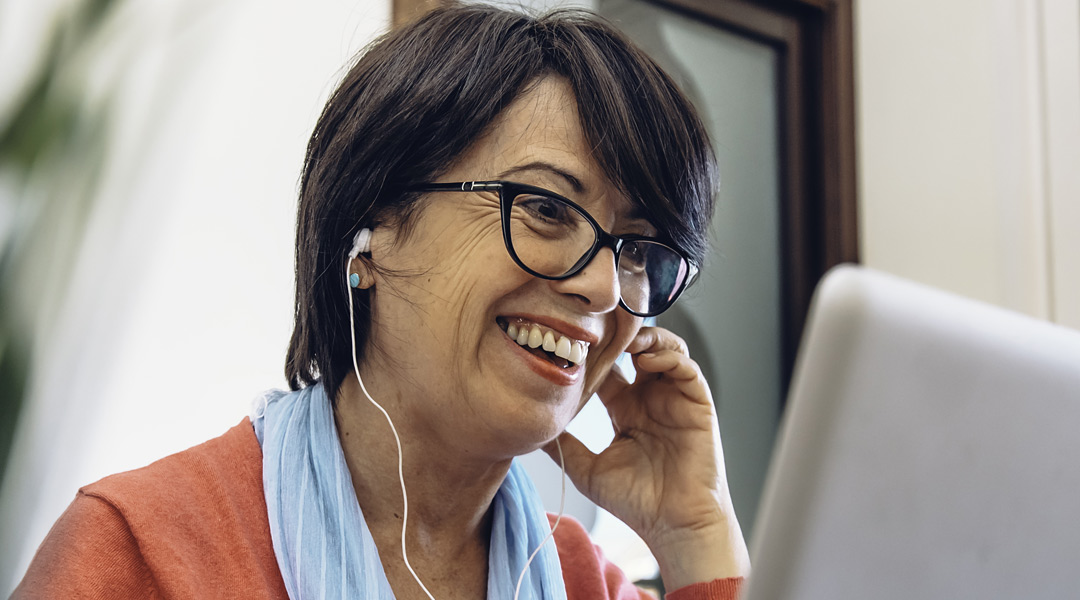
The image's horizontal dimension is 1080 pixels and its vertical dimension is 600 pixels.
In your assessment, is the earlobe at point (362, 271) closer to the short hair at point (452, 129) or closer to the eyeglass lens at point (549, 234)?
the short hair at point (452, 129)

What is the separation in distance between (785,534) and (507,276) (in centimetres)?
69

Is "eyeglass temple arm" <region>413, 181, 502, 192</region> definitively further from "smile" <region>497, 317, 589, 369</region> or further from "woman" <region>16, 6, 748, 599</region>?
"smile" <region>497, 317, 589, 369</region>

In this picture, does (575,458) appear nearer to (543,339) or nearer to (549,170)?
(543,339)

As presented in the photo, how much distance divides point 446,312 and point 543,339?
0.12m

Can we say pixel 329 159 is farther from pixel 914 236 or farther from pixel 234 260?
pixel 914 236

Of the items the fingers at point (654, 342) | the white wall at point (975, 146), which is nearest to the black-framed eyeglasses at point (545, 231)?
the fingers at point (654, 342)

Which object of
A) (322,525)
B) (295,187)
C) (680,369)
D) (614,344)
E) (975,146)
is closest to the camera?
(322,525)

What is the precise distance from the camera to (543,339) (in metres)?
1.10

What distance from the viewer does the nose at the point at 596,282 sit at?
3.57 feet

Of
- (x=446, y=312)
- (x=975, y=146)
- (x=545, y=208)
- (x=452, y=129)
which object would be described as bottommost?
(x=446, y=312)

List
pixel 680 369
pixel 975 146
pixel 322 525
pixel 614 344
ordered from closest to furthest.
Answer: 1. pixel 322 525
2. pixel 614 344
3. pixel 680 369
4. pixel 975 146

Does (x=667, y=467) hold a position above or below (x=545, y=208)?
below

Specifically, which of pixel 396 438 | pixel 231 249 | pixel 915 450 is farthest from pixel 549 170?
pixel 915 450

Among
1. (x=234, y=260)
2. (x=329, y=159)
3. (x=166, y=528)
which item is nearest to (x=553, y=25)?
(x=329, y=159)
